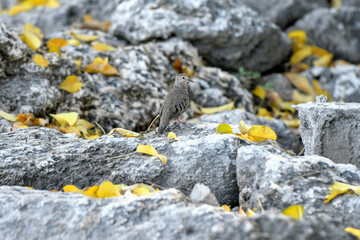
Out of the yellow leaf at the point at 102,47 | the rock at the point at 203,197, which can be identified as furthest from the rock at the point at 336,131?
the yellow leaf at the point at 102,47

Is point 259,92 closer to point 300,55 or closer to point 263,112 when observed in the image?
point 263,112

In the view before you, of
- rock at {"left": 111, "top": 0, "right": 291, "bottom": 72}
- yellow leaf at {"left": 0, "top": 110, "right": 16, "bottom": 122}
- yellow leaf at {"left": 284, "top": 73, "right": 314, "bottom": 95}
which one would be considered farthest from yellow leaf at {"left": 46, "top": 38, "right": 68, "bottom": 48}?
yellow leaf at {"left": 284, "top": 73, "right": 314, "bottom": 95}

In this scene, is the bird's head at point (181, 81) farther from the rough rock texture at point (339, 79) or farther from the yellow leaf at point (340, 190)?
the rough rock texture at point (339, 79)

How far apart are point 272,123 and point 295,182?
2978mm

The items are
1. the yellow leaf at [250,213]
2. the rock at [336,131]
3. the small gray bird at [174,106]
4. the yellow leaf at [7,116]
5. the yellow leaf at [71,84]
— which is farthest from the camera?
the yellow leaf at [71,84]

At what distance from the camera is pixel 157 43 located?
22.9 feet

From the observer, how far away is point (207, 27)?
7.05 metres

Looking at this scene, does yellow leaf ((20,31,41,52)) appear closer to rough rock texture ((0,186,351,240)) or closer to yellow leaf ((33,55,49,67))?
yellow leaf ((33,55,49,67))

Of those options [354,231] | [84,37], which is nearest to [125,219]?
[354,231]

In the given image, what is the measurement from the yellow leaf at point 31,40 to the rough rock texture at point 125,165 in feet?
7.47

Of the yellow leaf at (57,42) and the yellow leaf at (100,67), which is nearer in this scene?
the yellow leaf at (100,67)

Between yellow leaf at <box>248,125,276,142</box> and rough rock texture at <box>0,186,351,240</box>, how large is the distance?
1179 millimetres

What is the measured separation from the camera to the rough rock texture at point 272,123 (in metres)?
5.66

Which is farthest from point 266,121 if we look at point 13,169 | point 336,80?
point 13,169
